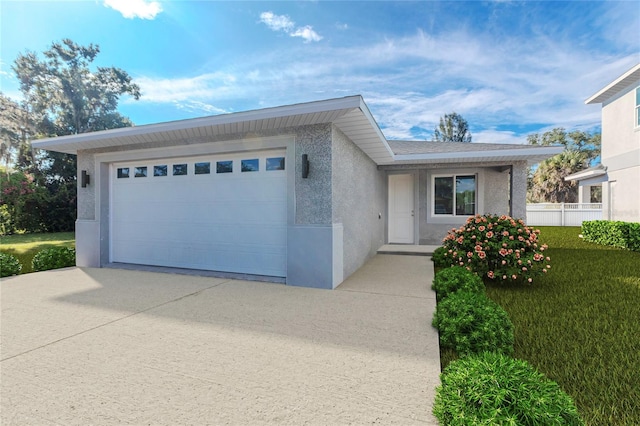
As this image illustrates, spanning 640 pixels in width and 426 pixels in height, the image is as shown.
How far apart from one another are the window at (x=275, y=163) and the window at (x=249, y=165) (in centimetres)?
28

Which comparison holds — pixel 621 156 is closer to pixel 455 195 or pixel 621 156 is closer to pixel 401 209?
pixel 455 195

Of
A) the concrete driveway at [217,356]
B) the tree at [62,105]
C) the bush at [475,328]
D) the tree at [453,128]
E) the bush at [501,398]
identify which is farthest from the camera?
the tree at [453,128]

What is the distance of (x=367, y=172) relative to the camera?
27.6 ft

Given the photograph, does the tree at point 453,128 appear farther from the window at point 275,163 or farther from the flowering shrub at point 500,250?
the window at point 275,163

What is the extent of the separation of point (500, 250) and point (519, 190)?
480 centimetres

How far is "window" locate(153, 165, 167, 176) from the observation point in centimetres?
716

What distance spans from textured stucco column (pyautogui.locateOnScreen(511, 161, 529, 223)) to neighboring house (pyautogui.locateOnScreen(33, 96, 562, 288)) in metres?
0.03

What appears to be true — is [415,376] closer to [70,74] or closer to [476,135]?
[70,74]

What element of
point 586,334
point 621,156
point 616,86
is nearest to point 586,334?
point 586,334

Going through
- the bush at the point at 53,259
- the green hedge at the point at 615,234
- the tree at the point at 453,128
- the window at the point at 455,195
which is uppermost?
the tree at the point at 453,128

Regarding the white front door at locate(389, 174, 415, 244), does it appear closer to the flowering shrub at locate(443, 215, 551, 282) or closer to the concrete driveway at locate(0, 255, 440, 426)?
the flowering shrub at locate(443, 215, 551, 282)

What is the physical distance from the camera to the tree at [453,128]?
35.1 metres

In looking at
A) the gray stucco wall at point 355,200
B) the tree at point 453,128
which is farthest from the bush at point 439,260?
the tree at point 453,128

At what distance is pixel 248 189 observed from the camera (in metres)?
6.34
